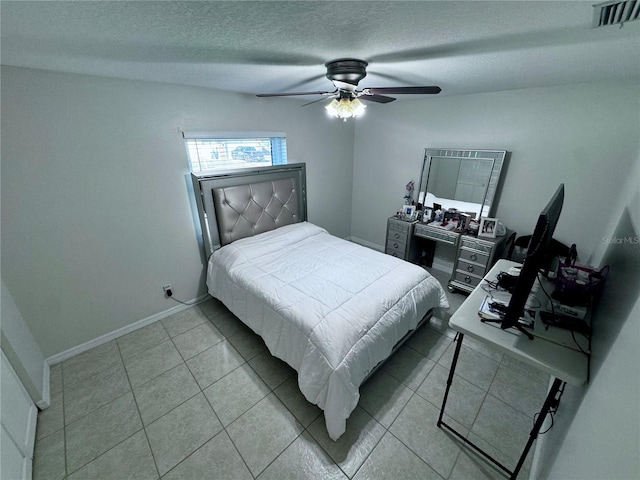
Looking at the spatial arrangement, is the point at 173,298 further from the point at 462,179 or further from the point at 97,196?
the point at 462,179

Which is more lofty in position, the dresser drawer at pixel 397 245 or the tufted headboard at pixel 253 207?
the tufted headboard at pixel 253 207

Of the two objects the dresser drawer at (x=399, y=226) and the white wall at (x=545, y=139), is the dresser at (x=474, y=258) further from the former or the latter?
the dresser drawer at (x=399, y=226)

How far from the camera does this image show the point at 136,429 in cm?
172

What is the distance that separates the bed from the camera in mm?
1669

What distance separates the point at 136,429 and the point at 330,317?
59.7 inches

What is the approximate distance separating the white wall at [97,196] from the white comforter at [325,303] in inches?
24.6

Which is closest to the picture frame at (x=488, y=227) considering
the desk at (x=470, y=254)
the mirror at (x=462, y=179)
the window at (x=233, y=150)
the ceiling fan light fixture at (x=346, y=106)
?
the desk at (x=470, y=254)

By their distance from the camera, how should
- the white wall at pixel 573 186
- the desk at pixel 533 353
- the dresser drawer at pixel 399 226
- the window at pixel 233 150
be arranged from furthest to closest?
the dresser drawer at pixel 399 226 → the window at pixel 233 150 → the desk at pixel 533 353 → the white wall at pixel 573 186

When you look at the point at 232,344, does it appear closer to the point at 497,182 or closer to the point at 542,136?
the point at 497,182

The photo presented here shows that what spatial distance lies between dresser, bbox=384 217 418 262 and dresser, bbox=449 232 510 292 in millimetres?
602

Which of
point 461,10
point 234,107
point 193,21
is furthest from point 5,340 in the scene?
point 461,10

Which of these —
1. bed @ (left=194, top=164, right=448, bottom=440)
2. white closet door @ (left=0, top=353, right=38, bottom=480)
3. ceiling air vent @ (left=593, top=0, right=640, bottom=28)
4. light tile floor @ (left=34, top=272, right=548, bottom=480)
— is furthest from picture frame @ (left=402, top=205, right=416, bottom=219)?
white closet door @ (left=0, top=353, right=38, bottom=480)

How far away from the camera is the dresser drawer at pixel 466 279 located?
295cm

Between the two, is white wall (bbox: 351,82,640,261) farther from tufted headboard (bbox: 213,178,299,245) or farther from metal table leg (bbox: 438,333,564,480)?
metal table leg (bbox: 438,333,564,480)
